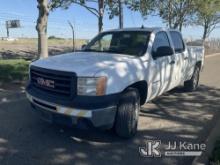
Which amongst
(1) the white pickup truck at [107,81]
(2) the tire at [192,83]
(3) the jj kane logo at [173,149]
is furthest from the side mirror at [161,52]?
(2) the tire at [192,83]

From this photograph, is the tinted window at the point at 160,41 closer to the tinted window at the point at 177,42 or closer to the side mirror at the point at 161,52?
the side mirror at the point at 161,52

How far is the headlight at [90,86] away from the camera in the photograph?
4.94 metres

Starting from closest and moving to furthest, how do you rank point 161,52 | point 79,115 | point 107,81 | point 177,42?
1. point 79,115
2. point 107,81
3. point 161,52
4. point 177,42

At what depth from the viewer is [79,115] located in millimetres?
4914

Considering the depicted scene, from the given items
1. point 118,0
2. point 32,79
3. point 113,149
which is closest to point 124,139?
point 113,149

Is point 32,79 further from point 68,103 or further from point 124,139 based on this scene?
point 124,139

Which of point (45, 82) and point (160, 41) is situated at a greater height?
point (160, 41)

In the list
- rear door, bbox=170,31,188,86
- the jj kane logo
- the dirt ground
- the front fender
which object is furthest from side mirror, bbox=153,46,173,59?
the dirt ground

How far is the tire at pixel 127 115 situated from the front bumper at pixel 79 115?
0.65 feet

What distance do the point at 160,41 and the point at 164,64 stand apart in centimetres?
50

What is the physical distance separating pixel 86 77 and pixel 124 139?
139cm

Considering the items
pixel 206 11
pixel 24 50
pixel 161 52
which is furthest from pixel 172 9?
pixel 161 52

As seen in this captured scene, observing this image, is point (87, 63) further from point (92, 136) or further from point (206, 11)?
point (206, 11)

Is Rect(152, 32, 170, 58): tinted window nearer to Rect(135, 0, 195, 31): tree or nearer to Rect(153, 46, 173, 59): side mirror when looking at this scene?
Rect(153, 46, 173, 59): side mirror
